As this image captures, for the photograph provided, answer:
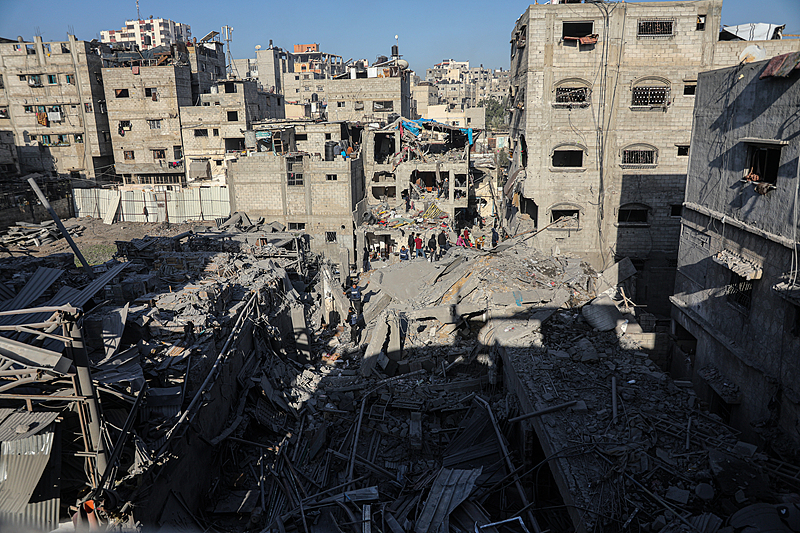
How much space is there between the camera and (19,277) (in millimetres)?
13703

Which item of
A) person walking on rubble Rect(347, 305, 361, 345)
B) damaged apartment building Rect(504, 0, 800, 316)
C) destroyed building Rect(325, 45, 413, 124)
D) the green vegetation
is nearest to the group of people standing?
damaged apartment building Rect(504, 0, 800, 316)

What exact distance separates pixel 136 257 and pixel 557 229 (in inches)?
703

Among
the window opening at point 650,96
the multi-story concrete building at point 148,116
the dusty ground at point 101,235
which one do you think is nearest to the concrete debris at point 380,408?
the window opening at point 650,96

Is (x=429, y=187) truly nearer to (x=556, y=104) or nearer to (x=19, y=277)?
(x=556, y=104)

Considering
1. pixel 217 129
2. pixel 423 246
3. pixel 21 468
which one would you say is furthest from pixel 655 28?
pixel 217 129

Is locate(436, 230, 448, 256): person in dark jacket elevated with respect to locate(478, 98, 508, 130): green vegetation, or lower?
lower

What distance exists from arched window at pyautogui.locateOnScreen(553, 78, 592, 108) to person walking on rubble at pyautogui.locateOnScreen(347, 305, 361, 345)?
41.1ft

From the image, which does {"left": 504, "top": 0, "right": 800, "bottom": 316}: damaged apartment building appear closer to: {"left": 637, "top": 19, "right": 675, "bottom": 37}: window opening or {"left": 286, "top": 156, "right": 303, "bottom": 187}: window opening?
{"left": 637, "top": 19, "right": 675, "bottom": 37}: window opening

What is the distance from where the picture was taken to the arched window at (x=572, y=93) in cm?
2136

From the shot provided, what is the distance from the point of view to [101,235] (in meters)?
28.6

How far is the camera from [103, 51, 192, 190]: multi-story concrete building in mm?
35406

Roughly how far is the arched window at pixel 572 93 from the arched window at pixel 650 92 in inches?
74.9

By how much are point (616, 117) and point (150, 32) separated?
11066 centimetres

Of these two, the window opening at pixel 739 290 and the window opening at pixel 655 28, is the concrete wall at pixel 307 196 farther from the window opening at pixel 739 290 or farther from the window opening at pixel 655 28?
the window opening at pixel 739 290
